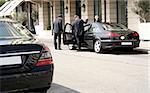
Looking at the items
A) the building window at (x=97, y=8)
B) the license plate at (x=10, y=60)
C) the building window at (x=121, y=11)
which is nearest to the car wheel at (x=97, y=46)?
the building window at (x=121, y=11)

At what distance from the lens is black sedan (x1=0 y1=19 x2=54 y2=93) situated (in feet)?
18.9

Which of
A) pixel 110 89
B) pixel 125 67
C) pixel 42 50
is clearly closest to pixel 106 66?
pixel 125 67

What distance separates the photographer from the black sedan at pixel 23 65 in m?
5.77

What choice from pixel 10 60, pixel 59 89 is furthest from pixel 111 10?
pixel 10 60

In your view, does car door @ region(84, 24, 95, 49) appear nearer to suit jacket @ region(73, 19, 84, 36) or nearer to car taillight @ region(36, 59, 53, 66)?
suit jacket @ region(73, 19, 84, 36)

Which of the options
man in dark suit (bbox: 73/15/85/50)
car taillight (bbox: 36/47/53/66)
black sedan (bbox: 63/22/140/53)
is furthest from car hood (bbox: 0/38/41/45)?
man in dark suit (bbox: 73/15/85/50)

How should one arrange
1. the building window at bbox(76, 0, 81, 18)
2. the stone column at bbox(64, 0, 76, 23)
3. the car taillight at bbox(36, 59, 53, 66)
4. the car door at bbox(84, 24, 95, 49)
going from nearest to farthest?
the car taillight at bbox(36, 59, 53, 66) < the car door at bbox(84, 24, 95, 49) < the building window at bbox(76, 0, 81, 18) < the stone column at bbox(64, 0, 76, 23)

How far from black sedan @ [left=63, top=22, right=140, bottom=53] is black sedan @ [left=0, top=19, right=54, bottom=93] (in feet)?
31.7

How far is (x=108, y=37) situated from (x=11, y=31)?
9318 millimetres

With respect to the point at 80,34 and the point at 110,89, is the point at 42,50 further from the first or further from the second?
the point at 80,34

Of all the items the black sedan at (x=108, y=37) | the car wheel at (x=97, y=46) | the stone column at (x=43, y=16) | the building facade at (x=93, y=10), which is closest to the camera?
the black sedan at (x=108, y=37)

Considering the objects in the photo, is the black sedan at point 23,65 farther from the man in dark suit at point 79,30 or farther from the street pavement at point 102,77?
the man in dark suit at point 79,30

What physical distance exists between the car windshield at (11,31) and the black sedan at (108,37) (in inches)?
353

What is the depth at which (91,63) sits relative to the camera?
40.7 ft
